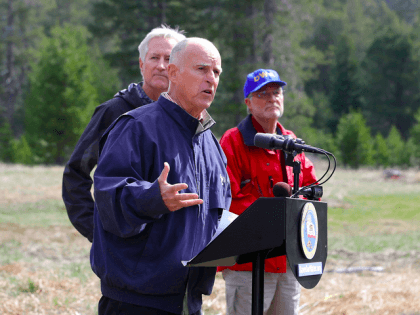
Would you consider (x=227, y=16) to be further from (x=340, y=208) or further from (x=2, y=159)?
(x=2, y=159)

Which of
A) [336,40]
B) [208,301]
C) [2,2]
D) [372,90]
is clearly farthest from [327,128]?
[208,301]

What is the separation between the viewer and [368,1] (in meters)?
78.1

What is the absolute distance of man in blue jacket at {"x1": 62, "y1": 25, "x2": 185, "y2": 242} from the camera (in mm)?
3428

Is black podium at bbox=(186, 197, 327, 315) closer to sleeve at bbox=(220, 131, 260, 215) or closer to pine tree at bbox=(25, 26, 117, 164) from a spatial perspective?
sleeve at bbox=(220, 131, 260, 215)

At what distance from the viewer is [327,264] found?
828cm

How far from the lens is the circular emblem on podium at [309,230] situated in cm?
230

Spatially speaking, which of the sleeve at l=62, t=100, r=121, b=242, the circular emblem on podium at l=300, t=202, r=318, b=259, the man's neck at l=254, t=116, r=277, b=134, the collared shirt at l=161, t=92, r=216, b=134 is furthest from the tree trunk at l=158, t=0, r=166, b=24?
the circular emblem on podium at l=300, t=202, r=318, b=259

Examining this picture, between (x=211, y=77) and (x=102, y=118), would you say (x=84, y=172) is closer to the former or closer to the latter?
(x=102, y=118)

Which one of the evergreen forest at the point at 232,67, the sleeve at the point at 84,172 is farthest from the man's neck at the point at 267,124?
the evergreen forest at the point at 232,67

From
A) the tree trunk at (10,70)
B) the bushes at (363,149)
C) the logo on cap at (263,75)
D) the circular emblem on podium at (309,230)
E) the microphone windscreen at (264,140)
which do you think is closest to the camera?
the circular emblem on podium at (309,230)

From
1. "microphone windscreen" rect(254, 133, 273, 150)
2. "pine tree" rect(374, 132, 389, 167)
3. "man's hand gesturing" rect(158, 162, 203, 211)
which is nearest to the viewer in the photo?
"man's hand gesturing" rect(158, 162, 203, 211)

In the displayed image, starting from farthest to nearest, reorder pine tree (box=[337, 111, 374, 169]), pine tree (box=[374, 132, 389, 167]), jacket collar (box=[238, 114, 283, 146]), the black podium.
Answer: pine tree (box=[374, 132, 389, 167]) < pine tree (box=[337, 111, 374, 169]) < jacket collar (box=[238, 114, 283, 146]) < the black podium

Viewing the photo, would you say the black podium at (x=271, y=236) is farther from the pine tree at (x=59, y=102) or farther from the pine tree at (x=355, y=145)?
the pine tree at (x=355, y=145)

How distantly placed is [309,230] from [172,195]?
680 millimetres
